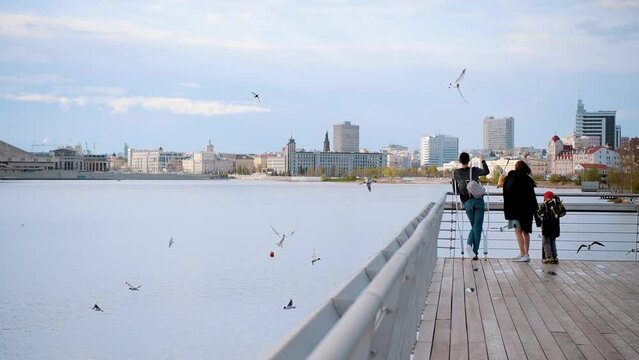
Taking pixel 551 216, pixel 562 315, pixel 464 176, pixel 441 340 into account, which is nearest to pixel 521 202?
pixel 551 216

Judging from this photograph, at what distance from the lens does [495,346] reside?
523 cm

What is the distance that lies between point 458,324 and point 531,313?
2.99ft

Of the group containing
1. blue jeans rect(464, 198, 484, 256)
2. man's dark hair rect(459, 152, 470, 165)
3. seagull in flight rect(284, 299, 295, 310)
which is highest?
man's dark hair rect(459, 152, 470, 165)

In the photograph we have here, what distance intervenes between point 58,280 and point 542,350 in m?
20.3

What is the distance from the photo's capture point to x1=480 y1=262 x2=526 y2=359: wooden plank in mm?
5074

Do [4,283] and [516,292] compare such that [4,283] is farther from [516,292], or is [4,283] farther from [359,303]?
[359,303]

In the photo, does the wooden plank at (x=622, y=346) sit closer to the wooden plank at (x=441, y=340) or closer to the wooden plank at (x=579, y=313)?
the wooden plank at (x=579, y=313)

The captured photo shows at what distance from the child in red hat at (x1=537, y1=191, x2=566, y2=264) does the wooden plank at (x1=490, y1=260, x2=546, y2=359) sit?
2.04 metres

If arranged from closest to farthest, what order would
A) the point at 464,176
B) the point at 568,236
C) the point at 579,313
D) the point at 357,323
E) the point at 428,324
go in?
the point at 357,323
the point at 428,324
the point at 579,313
the point at 464,176
the point at 568,236

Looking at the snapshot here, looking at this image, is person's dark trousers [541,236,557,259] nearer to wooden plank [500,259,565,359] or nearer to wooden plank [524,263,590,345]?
wooden plank [500,259,565,359]

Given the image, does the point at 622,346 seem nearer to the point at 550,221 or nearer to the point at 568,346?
the point at 568,346

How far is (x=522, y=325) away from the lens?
5.99 meters

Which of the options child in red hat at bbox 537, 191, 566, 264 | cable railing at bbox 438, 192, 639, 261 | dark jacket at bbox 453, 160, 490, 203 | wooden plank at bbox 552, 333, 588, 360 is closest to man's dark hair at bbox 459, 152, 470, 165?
dark jacket at bbox 453, 160, 490, 203

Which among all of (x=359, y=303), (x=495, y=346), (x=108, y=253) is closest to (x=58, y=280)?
(x=108, y=253)
